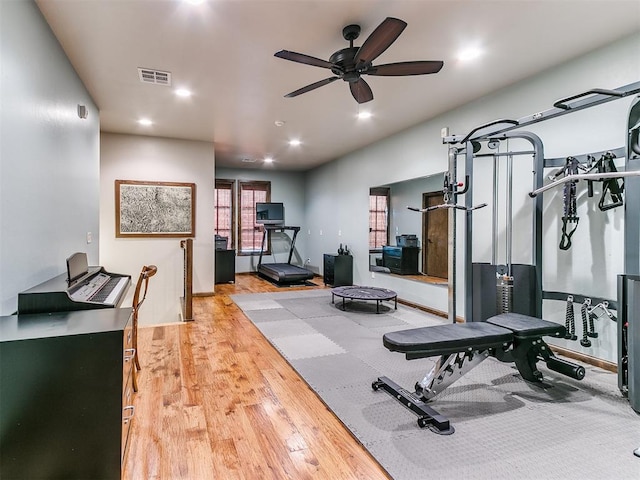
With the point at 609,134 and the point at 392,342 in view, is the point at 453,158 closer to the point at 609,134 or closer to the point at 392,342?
the point at 609,134

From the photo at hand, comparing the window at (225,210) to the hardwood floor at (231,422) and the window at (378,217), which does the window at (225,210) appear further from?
the hardwood floor at (231,422)

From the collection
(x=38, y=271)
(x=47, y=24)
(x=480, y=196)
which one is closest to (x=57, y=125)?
(x=47, y=24)

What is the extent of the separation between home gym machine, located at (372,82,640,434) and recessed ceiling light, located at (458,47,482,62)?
710mm

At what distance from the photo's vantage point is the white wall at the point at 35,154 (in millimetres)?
1978

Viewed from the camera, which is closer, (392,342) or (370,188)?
(392,342)

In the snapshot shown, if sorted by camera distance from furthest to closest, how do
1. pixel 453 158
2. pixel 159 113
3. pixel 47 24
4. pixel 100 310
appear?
pixel 159 113 → pixel 453 158 → pixel 47 24 → pixel 100 310

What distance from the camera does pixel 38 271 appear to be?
8.04 ft

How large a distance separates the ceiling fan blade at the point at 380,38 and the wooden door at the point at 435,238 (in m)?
2.86

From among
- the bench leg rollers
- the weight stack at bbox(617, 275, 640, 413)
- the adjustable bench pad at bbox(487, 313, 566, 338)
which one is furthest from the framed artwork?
the weight stack at bbox(617, 275, 640, 413)

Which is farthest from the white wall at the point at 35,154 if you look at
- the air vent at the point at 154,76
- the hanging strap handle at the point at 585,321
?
the hanging strap handle at the point at 585,321

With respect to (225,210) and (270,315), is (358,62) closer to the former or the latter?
(270,315)

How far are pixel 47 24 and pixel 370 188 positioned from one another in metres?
4.94

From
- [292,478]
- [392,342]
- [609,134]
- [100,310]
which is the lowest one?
[292,478]

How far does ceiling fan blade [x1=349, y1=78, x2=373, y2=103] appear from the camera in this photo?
293 cm
